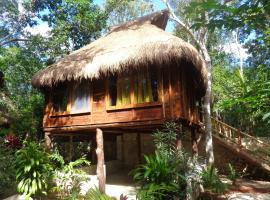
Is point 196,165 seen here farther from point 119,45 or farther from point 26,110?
point 26,110

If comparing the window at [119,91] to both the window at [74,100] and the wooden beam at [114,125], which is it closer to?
the wooden beam at [114,125]

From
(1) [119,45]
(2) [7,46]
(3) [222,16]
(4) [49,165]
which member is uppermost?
(2) [7,46]

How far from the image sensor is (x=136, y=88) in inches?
340

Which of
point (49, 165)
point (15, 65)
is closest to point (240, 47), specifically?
point (15, 65)

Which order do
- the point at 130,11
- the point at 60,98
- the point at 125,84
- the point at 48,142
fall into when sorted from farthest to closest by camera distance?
the point at 130,11, the point at 60,98, the point at 48,142, the point at 125,84

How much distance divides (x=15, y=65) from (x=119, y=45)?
25.9ft

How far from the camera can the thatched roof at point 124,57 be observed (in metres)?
8.08

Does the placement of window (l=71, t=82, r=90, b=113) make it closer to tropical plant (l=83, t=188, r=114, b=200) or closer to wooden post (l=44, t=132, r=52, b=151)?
wooden post (l=44, t=132, r=52, b=151)

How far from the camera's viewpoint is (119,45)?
966 centimetres

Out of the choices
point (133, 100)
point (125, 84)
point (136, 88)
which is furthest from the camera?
point (125, 84)

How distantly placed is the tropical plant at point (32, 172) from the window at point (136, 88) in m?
2.60

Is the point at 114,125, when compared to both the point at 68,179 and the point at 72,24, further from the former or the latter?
the point at 72,24

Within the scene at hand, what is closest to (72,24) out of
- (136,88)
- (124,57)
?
(124,57)

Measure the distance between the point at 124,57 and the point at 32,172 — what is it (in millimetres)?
4142
